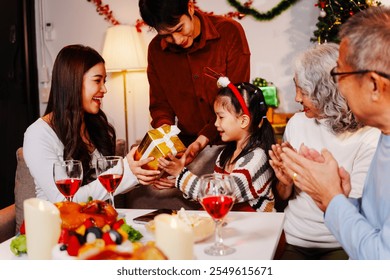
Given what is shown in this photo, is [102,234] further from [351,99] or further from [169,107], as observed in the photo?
[169,107]

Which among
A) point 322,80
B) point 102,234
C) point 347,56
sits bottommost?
point 102,234

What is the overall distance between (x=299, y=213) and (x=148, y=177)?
586mm

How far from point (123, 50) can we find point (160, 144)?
100 inches

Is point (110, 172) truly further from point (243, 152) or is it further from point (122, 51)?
point (122, 51)

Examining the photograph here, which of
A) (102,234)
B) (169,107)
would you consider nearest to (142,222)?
(102,234)

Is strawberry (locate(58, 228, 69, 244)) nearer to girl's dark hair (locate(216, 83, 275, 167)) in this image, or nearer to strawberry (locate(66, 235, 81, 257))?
strawberry (locate(66, 235, 81, 257))

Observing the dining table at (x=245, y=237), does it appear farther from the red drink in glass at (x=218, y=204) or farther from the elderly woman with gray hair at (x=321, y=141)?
the elderly woman with gray hair at (x=321, y=141)

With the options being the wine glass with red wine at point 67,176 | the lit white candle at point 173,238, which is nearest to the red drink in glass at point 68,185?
the wine glass with red wine at point 67,176

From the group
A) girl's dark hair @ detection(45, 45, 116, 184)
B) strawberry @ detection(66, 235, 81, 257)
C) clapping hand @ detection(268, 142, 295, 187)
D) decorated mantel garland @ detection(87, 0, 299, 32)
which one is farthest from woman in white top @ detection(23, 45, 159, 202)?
decorated mantel garland @ detection(87, 0, 299, 32)

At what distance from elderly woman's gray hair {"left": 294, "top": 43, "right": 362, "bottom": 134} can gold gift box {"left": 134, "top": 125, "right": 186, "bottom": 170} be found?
0.52 metres

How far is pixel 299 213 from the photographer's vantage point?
200 centimetres

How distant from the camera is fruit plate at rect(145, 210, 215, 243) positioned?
1.39m
